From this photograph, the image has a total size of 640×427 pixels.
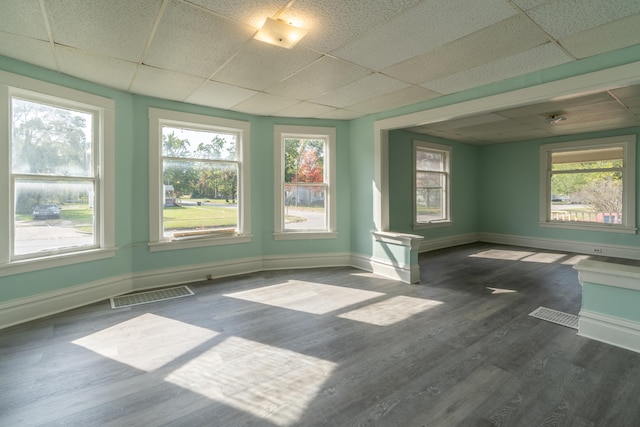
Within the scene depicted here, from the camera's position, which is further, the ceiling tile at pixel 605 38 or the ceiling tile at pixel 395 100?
the ceiling tile at pixel 395 100

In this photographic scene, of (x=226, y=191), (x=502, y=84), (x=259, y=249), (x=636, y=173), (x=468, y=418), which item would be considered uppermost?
(x=502, y=84)

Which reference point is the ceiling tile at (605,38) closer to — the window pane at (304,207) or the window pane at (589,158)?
the window pane at (304,207)

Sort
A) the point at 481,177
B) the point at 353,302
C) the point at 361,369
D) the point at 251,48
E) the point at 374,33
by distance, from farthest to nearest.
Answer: the point at 481,177
the point at 353,302
the point at 251,48
the point at 374,33
the point at 361,369

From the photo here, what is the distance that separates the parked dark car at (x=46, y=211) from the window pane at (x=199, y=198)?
114cm

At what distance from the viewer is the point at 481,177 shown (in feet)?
26.1

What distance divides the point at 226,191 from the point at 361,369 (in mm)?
3323

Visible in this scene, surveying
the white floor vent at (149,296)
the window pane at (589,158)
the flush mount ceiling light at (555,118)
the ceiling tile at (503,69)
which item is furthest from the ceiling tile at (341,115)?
the window pane at (589,158)

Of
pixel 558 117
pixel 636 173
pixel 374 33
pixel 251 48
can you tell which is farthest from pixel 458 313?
pixel 636 173

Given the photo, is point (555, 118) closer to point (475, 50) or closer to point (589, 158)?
point (589, 158)

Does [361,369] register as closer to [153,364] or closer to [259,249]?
[153,364]

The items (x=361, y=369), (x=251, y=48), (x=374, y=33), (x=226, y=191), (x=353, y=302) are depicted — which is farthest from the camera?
(x=226, y=191)

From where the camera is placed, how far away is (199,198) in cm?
441

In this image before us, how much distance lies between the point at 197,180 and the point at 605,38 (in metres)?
4.57

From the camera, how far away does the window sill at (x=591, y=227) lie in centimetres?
579
